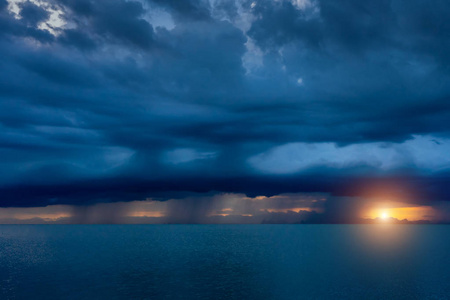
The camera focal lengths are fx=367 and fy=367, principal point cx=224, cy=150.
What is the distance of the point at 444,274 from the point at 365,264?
65.7 feet

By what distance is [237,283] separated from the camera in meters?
71.2

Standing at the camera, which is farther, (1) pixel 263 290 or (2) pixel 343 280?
(2) pixel 343 280

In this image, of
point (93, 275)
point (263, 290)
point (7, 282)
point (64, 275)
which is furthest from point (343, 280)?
point (7, 282)

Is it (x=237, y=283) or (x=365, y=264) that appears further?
(x=365, y=264)

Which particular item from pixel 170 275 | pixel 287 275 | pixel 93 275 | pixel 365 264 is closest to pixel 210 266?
pixel 170 275

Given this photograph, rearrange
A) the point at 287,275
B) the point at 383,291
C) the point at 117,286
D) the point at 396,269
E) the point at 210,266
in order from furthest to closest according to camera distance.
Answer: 1. the point at 210,266
2. the point at 396,269
3. the point at 287,275
4. the point at 117,286
5. the point at 383,291

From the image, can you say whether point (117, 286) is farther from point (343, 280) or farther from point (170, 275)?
point (343, 280)

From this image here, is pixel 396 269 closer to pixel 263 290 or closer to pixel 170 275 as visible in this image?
pixel 263 290

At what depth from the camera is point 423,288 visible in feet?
221

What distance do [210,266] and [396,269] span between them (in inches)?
1814

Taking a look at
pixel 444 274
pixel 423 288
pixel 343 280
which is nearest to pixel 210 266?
pixel 343 280

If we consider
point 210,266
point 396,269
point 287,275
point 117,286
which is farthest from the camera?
point 210,266

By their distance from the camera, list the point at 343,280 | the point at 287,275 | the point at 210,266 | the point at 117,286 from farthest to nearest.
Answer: the point at 210,266
the point at 287,275
the point at 343,280
the point at 117,286

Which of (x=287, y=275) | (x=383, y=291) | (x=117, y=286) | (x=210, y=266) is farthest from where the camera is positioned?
(x=210, y=266)
